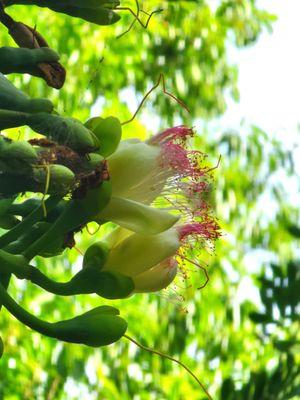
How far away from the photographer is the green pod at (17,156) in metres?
1.05

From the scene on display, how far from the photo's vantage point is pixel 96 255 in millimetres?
1258

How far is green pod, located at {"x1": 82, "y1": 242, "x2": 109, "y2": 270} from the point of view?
124cm

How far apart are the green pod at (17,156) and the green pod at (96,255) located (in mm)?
216

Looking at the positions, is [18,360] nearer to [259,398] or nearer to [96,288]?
[259,398]

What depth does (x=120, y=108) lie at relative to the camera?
367cm

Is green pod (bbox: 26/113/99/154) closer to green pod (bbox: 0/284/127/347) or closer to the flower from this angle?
the flower

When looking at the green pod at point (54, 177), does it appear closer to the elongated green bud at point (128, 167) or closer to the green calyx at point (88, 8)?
the elongated green bud at point (128, 167)

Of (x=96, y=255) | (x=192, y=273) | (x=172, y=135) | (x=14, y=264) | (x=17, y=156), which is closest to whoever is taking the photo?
(x=17, y=156)

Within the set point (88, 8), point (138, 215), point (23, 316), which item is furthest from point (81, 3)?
point (23, 316)

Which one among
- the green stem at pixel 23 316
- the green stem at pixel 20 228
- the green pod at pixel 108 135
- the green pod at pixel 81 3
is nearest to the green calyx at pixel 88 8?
the green pod at pixel 81 3

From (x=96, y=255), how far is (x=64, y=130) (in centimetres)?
25

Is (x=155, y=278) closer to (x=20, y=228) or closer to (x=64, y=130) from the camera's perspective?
(x=20, y=228)

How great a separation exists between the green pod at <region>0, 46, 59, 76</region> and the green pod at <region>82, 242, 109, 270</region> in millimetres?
237

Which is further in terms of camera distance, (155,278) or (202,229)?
(202,229)
